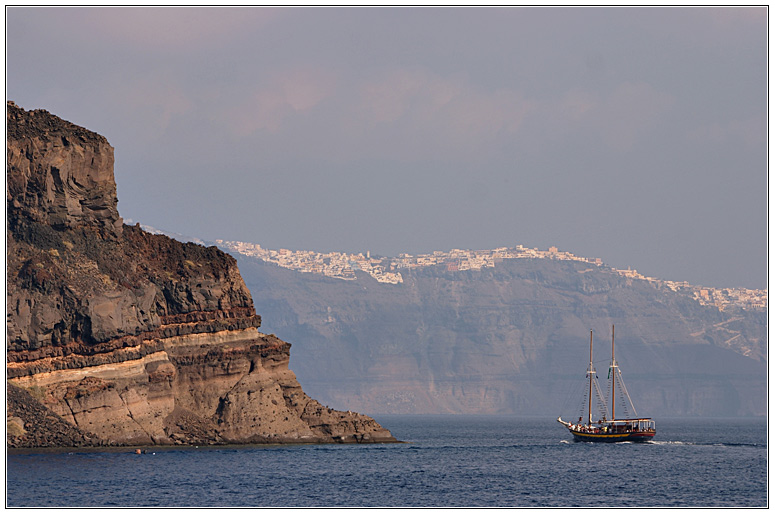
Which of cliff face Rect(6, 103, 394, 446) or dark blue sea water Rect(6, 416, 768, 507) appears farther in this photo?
cliff face Rect(6, 103, 394, 446)

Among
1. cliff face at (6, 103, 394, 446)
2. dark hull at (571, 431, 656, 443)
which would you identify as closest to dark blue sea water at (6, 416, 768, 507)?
cliff face at (6, 103, 394, 446)

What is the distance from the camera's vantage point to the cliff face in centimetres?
12744

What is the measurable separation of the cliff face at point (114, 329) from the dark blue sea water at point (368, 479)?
18.6ft

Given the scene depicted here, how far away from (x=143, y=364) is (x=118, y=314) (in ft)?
20.5

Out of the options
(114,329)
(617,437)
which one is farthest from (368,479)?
(617,437)

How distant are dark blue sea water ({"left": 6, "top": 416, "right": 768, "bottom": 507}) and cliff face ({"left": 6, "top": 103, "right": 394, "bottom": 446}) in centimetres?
567

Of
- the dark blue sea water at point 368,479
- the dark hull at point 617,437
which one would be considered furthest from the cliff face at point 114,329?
the dark hull at point 617,437

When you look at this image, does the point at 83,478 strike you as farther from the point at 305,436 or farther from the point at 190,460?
the point at 305,436

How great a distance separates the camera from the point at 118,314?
436ft

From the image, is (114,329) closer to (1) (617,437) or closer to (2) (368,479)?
(2) (368,479)

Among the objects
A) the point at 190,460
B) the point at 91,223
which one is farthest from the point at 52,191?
the point at 190,460

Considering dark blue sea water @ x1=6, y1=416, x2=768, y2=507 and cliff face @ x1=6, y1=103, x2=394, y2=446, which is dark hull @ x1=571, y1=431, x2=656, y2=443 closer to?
dark blue sea water @ x1=6, y1=416, x2=768, y2=507

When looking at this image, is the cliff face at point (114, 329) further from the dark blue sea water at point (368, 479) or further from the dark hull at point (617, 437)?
the dark hull at point (617, 437)

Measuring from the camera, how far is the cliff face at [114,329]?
12744 centimetres
